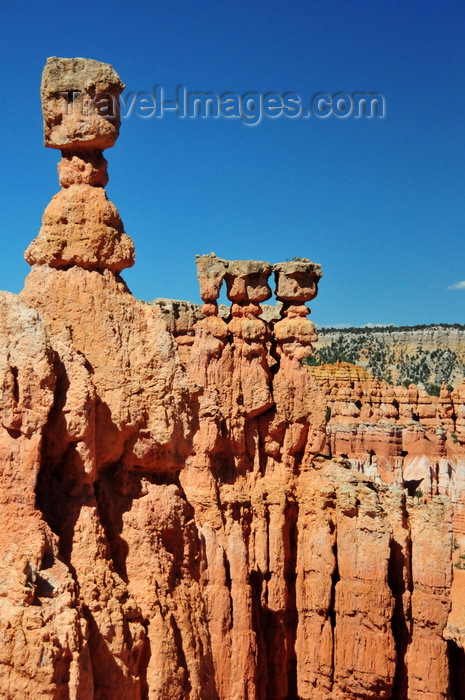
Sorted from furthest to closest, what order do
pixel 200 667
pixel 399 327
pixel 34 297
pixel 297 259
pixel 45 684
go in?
pixel 399 327, pixel 297 259, pixel 34 297, pixel 200 667, pixel 45 684

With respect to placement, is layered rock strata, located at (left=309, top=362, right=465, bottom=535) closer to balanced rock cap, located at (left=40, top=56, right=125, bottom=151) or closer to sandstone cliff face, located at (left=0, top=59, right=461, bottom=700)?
sandstone cliff face, located at (left=0, top=59, right=461, bottom=700)

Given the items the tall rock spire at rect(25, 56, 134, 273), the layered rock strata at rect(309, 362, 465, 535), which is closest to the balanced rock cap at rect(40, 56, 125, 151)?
the tall rock spire at rect(25, 56, 134, 273)

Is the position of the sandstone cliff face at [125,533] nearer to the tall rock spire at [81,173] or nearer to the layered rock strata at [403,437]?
the tall rock spire at [81,173]

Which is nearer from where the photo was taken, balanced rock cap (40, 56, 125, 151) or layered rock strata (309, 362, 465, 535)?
balanced rock cap (40, 56, 125, 151)

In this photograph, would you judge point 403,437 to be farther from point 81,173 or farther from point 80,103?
point 80,103

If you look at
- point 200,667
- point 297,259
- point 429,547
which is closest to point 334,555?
point 429,547

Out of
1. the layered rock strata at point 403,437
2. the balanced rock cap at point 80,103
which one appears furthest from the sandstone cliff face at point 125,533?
the layered rock strata at point 403,437

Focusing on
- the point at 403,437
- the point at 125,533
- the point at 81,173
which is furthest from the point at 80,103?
the point at 403,437

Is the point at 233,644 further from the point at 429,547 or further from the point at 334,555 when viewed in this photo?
the point at 429,547
